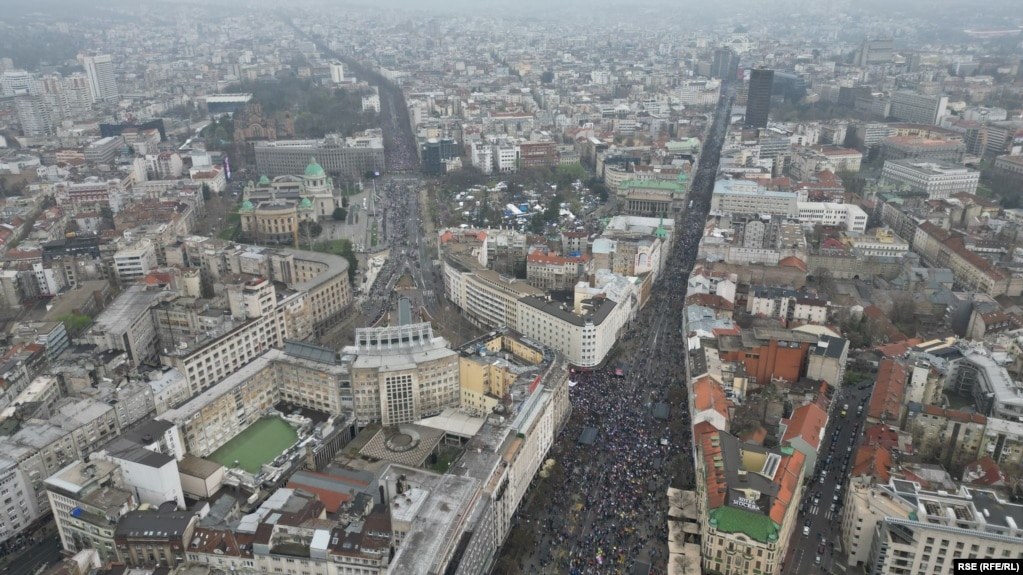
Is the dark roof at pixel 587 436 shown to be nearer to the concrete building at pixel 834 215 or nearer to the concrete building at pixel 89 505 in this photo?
the concrete building at pixel 89 505

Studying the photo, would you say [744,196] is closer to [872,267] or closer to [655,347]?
[872,267]

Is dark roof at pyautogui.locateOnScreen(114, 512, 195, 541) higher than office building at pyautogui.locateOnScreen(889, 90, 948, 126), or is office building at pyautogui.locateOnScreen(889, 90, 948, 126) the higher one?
office building at pyautogui.locateOnScreen(889, 90, 948, 126)

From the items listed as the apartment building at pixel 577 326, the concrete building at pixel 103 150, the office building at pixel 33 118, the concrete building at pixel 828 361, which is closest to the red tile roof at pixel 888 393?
the concrete building at pixel 828 361

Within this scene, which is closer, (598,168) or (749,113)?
(598,168)

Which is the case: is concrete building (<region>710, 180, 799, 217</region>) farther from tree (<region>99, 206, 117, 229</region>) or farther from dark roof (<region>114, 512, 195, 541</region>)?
tree (<region>99, 206, 117, 229</region>)

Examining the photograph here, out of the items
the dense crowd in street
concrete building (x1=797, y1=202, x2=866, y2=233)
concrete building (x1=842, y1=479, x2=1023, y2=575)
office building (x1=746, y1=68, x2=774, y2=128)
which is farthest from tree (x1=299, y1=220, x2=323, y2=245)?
office building (x1=746, y1=68, x2=774, y2=128)

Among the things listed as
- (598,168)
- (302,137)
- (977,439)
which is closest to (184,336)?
(977,439)
